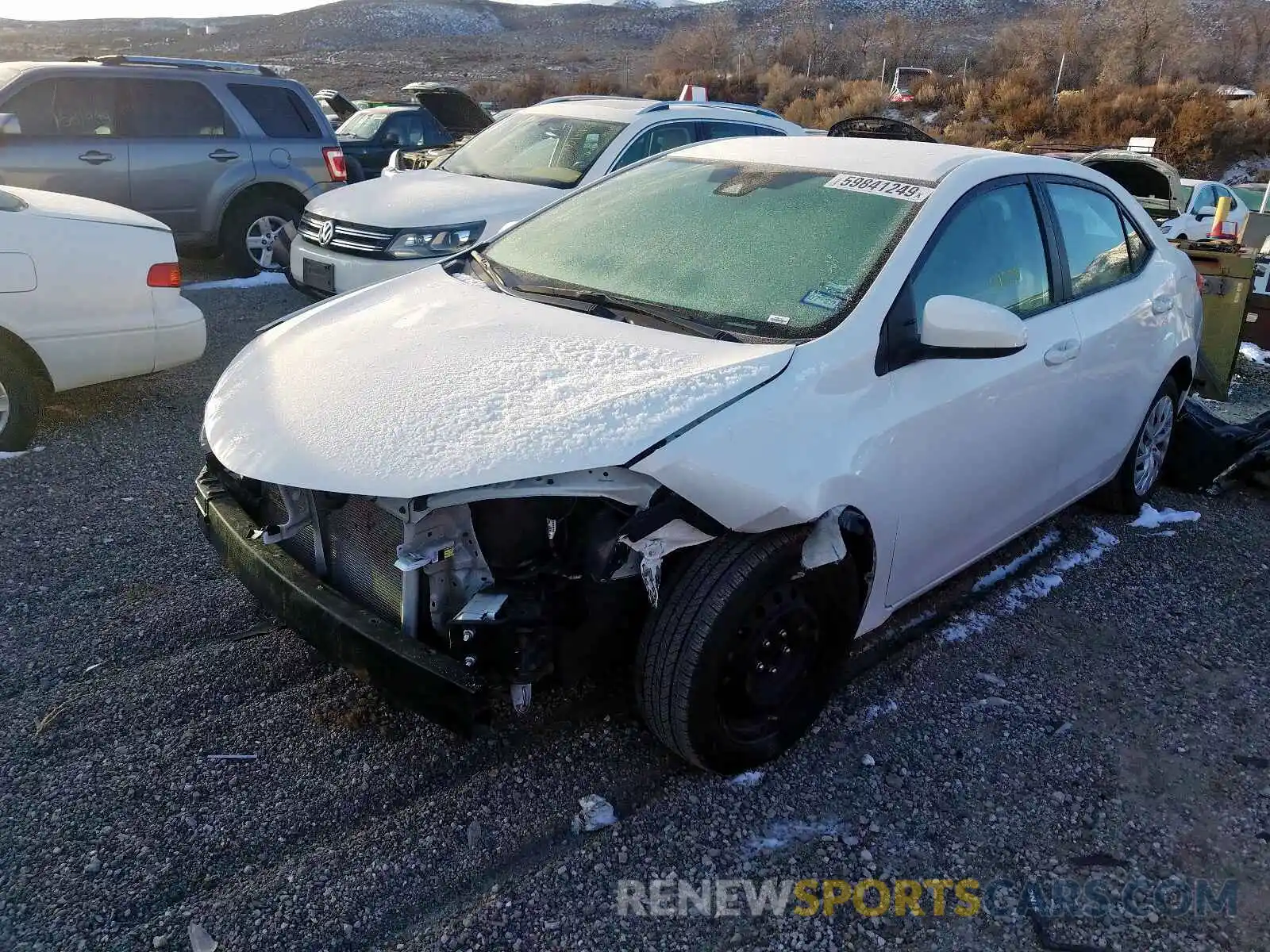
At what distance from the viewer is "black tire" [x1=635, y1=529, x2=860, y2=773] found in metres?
2.58

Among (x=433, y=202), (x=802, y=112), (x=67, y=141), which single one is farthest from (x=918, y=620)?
(x=802, y=112)

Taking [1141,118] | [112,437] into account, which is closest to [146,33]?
[1141,118]

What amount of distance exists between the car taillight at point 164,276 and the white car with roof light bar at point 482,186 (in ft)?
5.05

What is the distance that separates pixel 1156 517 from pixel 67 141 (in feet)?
27.2

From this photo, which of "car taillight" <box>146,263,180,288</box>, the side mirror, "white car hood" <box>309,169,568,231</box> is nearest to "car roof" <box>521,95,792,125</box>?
"white car hood" <box>309,169,568,231</box>

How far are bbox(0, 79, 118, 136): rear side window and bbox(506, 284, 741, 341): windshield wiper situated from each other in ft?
21.5

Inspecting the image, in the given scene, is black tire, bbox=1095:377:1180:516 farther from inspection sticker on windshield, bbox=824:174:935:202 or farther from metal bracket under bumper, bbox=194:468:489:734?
metal bracket under bumper, bbox=194:468:489:734

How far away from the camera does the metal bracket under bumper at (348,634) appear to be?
2.38 metres

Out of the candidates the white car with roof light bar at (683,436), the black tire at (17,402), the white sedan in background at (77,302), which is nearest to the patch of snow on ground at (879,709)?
the white car with roof light bar at (683,436)

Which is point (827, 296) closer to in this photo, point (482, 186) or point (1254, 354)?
point (482, 186)

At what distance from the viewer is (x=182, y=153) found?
27.7 ft

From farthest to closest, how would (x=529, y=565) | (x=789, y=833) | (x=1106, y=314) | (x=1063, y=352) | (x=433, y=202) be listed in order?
(x=433, y=202), (x=1106, y=314), (x=1063, y=352), (x=789, y=833), (x=529, y=565)

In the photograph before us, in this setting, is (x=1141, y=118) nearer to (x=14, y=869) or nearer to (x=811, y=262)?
(x=811, y=262)

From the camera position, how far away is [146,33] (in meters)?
74.5
